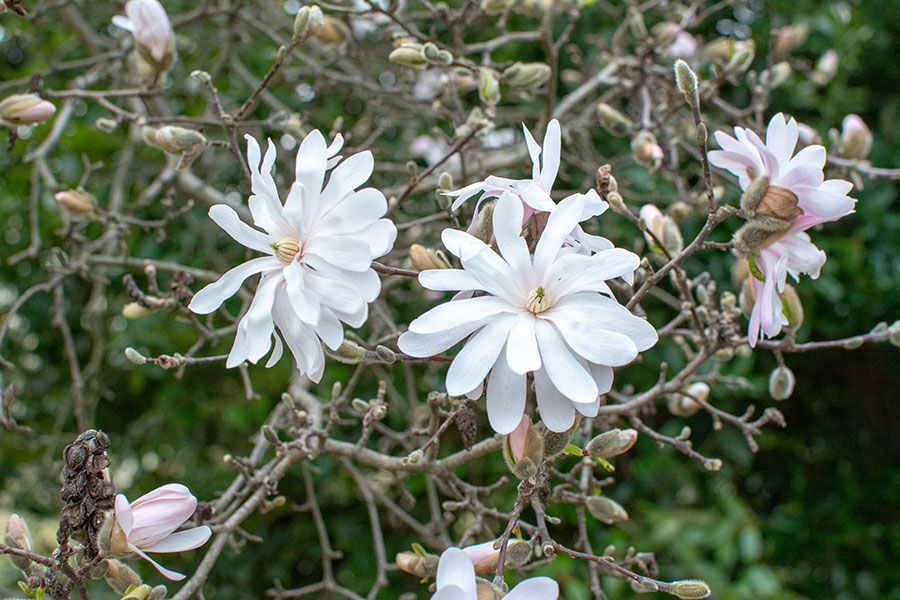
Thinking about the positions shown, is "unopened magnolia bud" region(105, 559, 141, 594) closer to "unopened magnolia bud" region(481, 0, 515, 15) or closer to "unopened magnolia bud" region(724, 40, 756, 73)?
"unopened magnolia bud" region(481, 0, 515, 15)

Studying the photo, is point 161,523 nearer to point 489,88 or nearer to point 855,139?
point 489,88

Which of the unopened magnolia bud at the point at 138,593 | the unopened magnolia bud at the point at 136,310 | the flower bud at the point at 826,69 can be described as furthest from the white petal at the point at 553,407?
the flower bud at the point at 826,69

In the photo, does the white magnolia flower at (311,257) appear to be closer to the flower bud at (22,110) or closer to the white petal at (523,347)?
the white petal at (523,347)

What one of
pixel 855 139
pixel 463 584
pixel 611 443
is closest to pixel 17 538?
pixel 463 584

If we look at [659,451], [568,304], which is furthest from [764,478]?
[568,304]

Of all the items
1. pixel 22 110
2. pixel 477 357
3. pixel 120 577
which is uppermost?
pixel 477 357

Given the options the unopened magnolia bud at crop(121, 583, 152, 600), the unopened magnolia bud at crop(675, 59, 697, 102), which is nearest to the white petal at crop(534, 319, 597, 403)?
the unopened magnolia bud at crop(675, 59, 697, 102)

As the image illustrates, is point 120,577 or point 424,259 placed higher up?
point 424,259

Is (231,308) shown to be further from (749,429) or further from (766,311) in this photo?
(766,311)
